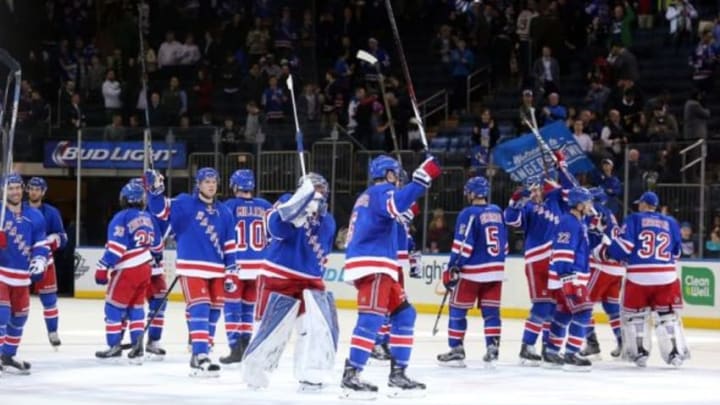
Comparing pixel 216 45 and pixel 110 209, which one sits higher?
pixel 216 45

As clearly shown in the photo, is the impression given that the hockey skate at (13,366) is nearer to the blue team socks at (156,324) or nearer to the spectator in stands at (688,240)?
the blue team socks at (156,324)

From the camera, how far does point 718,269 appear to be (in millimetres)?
19922

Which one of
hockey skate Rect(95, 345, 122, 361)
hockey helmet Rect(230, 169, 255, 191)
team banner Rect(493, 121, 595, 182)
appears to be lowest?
hockey skate Rect(95, 345, 122, 361)

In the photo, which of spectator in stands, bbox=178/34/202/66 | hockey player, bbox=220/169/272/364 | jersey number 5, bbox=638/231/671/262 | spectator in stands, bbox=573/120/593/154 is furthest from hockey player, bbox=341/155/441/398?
spectator in stands, bbox=178/34/202/66

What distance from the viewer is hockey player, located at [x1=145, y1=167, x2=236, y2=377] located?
13.4 metres

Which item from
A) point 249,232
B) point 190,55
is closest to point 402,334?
point 249,232

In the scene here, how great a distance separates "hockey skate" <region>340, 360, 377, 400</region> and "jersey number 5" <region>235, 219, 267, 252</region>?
3.53 m

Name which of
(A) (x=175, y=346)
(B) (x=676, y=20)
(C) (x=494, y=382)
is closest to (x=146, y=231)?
(A) (x=175, y=346)

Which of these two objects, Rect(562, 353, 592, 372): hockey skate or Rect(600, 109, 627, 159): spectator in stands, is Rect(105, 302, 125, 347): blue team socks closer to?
Rect(562, 353, 592, 372): hockey skate

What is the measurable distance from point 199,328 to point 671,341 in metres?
4.47

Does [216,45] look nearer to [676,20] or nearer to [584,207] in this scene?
[676,20]

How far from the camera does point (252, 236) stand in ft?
50.8

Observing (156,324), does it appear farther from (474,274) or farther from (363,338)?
(363,338)

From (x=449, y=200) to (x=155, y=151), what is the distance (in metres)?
4.84
